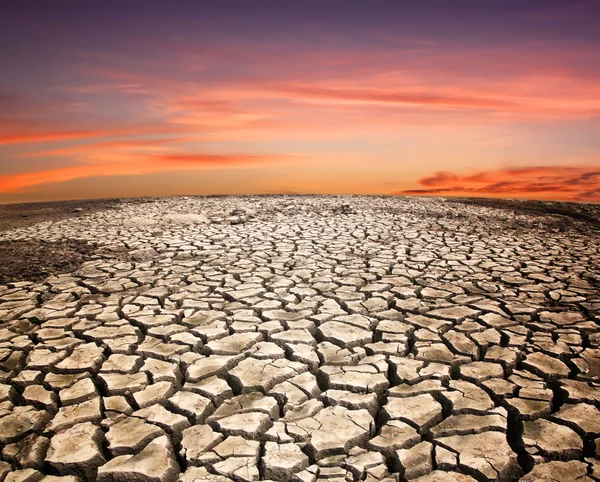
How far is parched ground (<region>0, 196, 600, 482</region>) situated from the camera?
5.46 feet

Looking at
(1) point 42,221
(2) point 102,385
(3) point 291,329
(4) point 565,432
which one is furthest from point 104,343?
(1) point 42,221

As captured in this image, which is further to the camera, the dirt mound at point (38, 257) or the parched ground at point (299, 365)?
the dirt mound at point (38, 257)

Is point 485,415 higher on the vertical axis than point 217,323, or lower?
lower

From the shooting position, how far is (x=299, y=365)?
7.58 feet

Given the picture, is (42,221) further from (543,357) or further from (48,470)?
(543,357)

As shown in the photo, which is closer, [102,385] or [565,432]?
[565,432]

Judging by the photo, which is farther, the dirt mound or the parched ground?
the dirt mound

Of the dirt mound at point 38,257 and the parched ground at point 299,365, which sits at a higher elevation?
the dirt mound at point 38,257

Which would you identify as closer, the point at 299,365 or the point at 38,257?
the point at 299,365

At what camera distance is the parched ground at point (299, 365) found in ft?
5.46

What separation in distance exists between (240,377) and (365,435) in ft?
2.42

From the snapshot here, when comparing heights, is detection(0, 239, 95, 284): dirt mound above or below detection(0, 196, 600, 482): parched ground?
above

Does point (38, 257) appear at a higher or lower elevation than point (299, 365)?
higher

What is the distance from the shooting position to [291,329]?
2.75m
